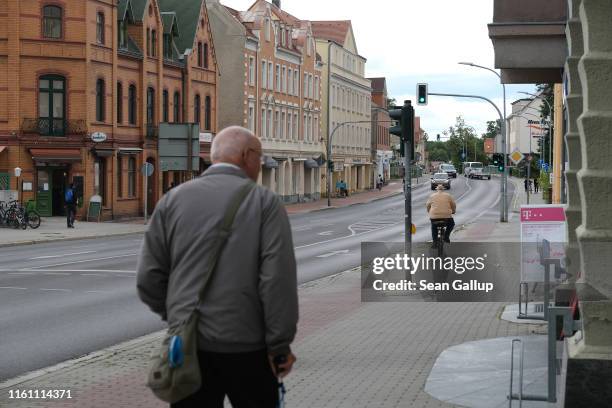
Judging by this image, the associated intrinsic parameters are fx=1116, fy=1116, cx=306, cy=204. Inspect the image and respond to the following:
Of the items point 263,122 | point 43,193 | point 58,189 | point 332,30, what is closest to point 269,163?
point 263,122

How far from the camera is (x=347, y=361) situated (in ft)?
35.3

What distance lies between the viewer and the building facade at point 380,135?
119 metres

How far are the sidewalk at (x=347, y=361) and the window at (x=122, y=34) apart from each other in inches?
1454

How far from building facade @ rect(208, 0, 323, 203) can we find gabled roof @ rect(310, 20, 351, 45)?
390 inches

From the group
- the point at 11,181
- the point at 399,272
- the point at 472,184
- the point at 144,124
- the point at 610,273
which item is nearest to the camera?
the point at 610,273

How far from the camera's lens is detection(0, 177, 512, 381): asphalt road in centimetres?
1262

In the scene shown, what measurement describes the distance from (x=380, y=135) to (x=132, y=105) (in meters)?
73.0

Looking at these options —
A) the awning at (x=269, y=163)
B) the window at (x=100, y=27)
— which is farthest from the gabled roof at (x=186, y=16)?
the awning at (x=269, y=163)

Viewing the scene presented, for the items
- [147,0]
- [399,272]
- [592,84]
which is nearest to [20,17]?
[147,0]

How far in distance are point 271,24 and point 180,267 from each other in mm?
71294

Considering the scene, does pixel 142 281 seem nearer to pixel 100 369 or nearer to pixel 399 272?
pixel 100 369

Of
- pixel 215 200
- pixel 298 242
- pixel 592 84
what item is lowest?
pixel 298 242

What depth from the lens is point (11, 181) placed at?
45.1m

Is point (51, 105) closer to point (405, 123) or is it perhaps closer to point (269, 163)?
point (269, 163)
